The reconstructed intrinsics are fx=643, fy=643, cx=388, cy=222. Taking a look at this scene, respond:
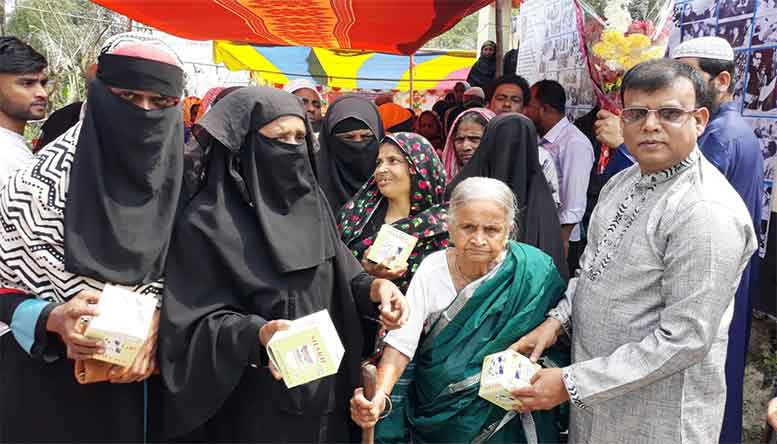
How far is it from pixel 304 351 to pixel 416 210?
1391mm

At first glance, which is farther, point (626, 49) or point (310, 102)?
point (310, 102)

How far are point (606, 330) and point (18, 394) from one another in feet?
6.36

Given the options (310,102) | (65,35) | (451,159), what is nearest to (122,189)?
(451,159)

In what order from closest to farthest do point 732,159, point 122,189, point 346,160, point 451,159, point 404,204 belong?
point 122,189, point 732,159, point 404,204, point 346,160, point 451,159

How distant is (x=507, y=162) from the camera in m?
3.31

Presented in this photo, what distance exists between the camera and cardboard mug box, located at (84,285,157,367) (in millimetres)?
1811

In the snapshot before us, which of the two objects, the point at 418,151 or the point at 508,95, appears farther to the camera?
the point at 508,95

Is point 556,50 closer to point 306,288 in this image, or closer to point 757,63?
point 757,63

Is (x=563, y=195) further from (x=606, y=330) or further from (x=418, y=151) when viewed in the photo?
(x=606, y=330)

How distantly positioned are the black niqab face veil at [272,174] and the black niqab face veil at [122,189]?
0.57 ft

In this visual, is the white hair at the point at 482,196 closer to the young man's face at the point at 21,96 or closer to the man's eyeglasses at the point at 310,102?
the young man's face at the point at 21,96

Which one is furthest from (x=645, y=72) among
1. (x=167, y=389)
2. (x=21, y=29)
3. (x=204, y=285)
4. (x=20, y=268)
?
(x=21, y=29)

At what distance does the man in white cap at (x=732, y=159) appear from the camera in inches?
110

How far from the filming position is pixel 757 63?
320 centimetres
